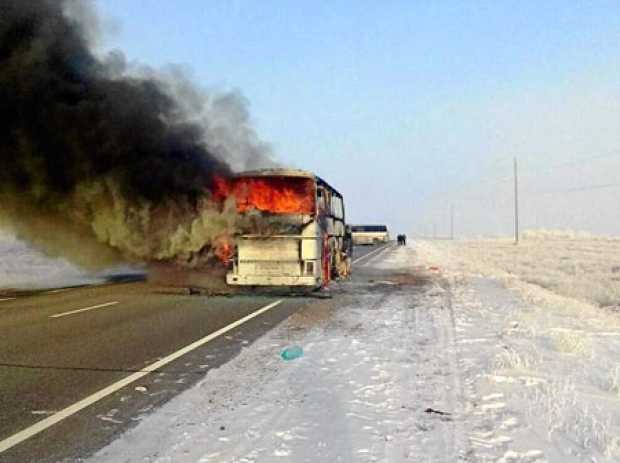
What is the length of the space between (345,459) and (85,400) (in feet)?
9.20

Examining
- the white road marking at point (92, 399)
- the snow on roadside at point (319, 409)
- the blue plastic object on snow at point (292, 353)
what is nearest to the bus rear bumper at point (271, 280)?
the white road marking at point (92, 399)

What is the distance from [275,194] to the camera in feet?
47.6

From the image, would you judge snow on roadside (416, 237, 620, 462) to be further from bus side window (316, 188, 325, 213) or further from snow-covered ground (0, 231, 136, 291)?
snow-covered ground (0, 231, 136, 291)

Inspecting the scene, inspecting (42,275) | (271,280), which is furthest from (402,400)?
(42,275)

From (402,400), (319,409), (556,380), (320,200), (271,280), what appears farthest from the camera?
(320,200)

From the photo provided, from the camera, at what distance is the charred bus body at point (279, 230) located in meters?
13.9

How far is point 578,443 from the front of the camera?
413cm

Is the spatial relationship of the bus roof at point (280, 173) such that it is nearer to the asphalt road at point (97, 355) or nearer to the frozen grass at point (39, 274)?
the asphalt road at point (97, 355)

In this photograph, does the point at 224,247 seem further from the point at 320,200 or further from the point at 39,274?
the point at 39,274

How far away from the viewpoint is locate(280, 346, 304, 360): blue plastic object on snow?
7328 mm

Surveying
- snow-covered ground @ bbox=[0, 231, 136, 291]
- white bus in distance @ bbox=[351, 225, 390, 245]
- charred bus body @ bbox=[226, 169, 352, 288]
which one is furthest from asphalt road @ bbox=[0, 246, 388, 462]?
white bus in distance @ bbox=[351, 225, 390, 245]

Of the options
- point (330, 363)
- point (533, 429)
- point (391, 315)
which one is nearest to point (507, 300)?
point (391, 315)

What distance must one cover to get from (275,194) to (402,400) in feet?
31.9

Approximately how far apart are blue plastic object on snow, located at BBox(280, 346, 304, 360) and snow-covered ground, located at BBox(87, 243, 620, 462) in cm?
12
